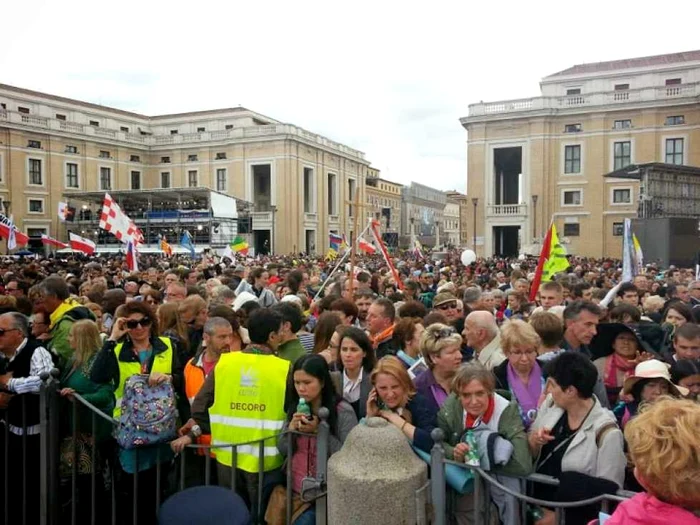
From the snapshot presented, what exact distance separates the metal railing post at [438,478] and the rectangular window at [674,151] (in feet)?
143

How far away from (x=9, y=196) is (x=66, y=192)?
467cm

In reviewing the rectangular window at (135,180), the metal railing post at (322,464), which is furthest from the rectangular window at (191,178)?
the metal railing post at (322,464)

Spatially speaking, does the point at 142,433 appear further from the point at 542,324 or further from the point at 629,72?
the point at 629,72

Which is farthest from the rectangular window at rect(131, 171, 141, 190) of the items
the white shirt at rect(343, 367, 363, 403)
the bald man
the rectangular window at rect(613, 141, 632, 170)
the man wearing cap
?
the white shirt at rect(343, 367, 363, 403)

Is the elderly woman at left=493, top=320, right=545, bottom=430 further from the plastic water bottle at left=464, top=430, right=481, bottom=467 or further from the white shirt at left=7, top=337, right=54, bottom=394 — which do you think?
the white shirt at left=7, top=337, right=54, bottom=394

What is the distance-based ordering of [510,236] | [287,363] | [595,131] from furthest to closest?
[510,236]
[595,131]
[287,363]

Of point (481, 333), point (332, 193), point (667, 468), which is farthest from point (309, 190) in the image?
point (667, 468)

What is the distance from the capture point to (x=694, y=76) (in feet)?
143

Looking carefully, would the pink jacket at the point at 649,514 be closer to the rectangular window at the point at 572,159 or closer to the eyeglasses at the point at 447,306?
the eyeglasses at the point at 447,306

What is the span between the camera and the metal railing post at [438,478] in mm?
2754

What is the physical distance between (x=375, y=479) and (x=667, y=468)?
53.4 inches

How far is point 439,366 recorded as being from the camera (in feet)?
12.8

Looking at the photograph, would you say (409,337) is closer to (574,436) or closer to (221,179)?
(574,436)

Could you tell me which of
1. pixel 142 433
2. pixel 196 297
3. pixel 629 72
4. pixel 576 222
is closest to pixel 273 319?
pixel 142 433
